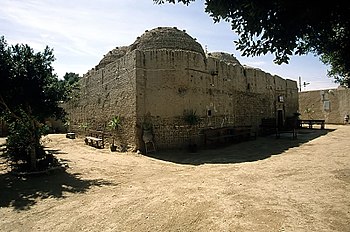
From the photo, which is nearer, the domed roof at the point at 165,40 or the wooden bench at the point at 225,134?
the wooden bench at the point at 225,134

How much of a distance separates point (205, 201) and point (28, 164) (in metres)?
7.17

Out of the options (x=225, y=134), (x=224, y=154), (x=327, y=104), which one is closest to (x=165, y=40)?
(x=225, y=134)

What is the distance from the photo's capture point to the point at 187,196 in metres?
6.08

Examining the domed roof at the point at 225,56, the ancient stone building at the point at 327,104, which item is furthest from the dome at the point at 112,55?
the ancient stone building at the point at 327,104

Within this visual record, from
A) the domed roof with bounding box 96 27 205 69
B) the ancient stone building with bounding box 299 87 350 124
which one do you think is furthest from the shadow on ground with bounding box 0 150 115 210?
the ancient stone building with bounding box 299 87 350 124

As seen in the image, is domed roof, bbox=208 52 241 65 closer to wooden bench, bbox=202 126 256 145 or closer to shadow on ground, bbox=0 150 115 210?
wooden bench, bbox=202 126 256 145

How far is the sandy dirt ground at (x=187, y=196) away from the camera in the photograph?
15.1 feet

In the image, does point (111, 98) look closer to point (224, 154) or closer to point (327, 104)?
point (224, 154)

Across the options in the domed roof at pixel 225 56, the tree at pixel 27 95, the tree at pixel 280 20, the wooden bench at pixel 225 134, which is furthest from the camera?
the domed roof at pixel 225 56

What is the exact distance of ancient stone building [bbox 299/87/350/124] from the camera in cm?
2786

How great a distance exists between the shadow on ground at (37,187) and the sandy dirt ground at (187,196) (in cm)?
2

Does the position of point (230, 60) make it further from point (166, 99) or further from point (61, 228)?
point (61, 228)

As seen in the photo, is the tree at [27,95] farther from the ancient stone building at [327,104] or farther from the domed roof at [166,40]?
the ancient stone building at [327,104]

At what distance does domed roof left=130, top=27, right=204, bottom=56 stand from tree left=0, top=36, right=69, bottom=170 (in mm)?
7421
